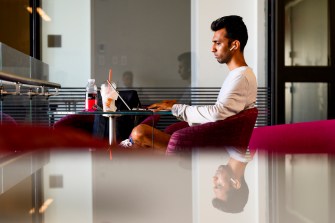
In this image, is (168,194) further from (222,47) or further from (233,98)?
(222,47)

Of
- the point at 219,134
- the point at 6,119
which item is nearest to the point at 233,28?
the point at 219,134

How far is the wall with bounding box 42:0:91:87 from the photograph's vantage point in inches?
286

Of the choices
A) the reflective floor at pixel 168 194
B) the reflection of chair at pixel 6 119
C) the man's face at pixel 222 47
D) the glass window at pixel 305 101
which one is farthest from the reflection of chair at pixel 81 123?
the glass window at pixel 305 101

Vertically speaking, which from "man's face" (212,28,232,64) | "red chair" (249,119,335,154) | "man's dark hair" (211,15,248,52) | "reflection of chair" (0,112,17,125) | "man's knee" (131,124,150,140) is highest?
"man's dark hair" (211,15,248,52)

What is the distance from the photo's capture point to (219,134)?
313 cm

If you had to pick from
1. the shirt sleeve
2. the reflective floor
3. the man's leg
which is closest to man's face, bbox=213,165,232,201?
the reflective floor

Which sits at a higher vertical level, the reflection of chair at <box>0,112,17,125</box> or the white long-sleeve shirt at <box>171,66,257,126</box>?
the white long-sleeve shirt at <box>171,66,257,126</box>

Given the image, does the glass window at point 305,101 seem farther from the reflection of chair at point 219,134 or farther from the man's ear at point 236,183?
the man's ear at point 236,183

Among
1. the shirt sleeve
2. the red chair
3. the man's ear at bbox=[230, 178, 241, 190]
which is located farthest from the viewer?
the red chair

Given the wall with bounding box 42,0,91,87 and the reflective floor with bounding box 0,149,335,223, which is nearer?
the reflective floor with bounding box 0,149,335,223

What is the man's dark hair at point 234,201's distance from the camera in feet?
4.70

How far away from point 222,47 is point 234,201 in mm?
1906

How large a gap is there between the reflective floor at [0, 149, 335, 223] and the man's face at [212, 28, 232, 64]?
833mm

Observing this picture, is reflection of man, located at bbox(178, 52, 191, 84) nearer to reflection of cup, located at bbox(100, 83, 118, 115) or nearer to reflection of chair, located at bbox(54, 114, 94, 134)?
reflection of chair, located at bbox(54, 114, 94, 134)
